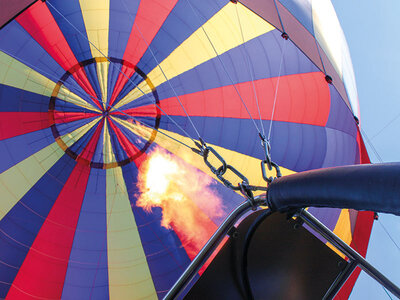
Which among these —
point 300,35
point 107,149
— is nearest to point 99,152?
→ point 107,149

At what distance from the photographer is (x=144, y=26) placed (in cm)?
425

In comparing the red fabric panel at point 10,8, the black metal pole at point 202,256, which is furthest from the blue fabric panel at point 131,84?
the black metal pole at point 202,256

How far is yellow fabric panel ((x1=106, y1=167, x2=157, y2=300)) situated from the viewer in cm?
445

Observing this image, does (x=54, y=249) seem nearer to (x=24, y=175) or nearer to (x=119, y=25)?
(x=24, y=175)

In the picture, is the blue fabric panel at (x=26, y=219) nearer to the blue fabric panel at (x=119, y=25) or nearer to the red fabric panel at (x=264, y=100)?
the red fabric panel at (x=264, y=100)

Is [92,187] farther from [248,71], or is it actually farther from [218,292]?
[218,292]

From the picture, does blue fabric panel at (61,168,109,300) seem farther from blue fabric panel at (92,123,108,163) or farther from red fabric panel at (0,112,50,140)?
red fabric panel at (0,112,50,140)

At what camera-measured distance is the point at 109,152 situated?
4.55 meters

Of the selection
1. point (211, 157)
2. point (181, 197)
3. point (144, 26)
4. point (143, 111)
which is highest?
point (144, 26)

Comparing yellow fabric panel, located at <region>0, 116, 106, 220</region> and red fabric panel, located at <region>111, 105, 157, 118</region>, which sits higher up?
red fabric panel, located at <region>111, 105, 157, 118</region>

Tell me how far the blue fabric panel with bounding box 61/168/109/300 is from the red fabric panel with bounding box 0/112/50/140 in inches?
37.8

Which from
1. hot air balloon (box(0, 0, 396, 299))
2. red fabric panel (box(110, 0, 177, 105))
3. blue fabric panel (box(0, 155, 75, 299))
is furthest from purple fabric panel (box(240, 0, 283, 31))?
blue fabric panel (box(0, 155, 75, 299))

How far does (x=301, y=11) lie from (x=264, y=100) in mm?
1254

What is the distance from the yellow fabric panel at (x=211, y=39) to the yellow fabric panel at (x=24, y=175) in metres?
1.19
